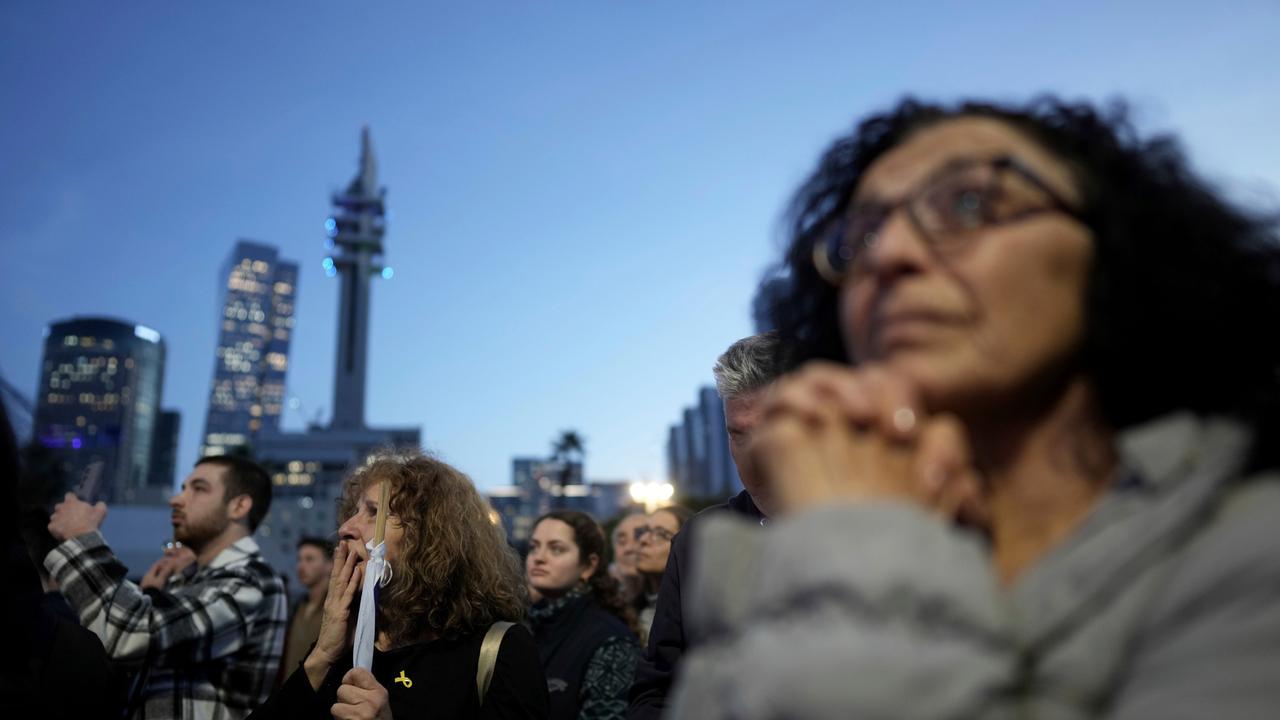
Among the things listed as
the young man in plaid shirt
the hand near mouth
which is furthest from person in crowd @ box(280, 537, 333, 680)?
the hand near mouth

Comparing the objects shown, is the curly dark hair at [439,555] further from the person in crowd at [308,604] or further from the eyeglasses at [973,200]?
the person in crowd at [308,604]

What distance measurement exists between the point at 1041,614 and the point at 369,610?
275 centimetres

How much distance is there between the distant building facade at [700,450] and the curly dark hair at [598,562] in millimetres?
108795

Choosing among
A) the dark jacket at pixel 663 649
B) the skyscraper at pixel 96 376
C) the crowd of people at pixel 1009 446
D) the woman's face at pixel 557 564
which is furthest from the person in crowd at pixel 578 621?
the skyscraper at pixel 96 376

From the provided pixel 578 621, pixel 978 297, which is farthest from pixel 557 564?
pixel 978 297

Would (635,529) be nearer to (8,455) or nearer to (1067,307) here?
(8,455)

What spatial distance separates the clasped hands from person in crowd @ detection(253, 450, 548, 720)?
250 centimetres

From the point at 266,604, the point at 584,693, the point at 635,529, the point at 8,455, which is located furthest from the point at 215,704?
the point at 635,529

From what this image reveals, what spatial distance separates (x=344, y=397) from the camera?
342 ft

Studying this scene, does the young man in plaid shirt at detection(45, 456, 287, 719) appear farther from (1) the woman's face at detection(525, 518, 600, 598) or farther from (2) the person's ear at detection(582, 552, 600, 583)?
(2) the person's ear at detection(582, 552, 600, 583)

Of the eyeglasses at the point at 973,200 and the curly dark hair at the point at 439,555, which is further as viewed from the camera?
the curly dark hair at the point at 439,555

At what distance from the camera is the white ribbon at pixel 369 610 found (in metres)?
A: 3.08

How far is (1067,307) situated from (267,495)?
5.44m

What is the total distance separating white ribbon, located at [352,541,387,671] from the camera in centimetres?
308
